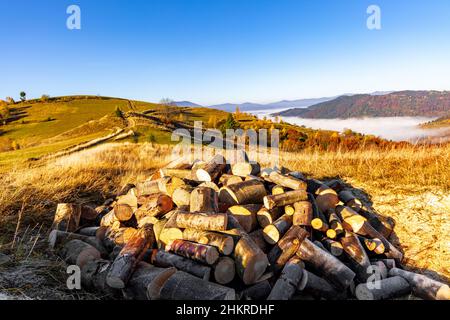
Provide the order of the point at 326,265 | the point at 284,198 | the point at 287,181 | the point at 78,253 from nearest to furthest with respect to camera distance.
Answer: the point at 326,265, the point at 78,253, the point at 284,198, the point at 287,181

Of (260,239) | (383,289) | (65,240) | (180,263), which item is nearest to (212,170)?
(260,239)

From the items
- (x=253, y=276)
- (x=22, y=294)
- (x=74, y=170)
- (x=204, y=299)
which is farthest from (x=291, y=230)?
(x=74, y=170)

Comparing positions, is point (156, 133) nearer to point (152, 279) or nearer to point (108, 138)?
point (108, 138)

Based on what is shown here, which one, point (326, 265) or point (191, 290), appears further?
point (326, 265)

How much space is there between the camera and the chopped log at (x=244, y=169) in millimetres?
6738

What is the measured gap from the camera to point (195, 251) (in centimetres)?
420

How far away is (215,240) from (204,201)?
103cm

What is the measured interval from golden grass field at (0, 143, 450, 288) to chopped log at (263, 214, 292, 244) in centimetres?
261

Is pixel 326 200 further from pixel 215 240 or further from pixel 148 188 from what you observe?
pixel 148 188

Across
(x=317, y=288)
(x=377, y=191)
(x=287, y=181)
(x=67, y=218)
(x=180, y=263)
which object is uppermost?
(x=287, y=181)

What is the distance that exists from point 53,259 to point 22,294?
3.73 ft

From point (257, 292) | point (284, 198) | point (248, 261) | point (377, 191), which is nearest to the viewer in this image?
point (248, 261)

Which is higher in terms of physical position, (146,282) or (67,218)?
(67,218)

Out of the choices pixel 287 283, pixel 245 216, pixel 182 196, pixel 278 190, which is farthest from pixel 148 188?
pixel 287 283
